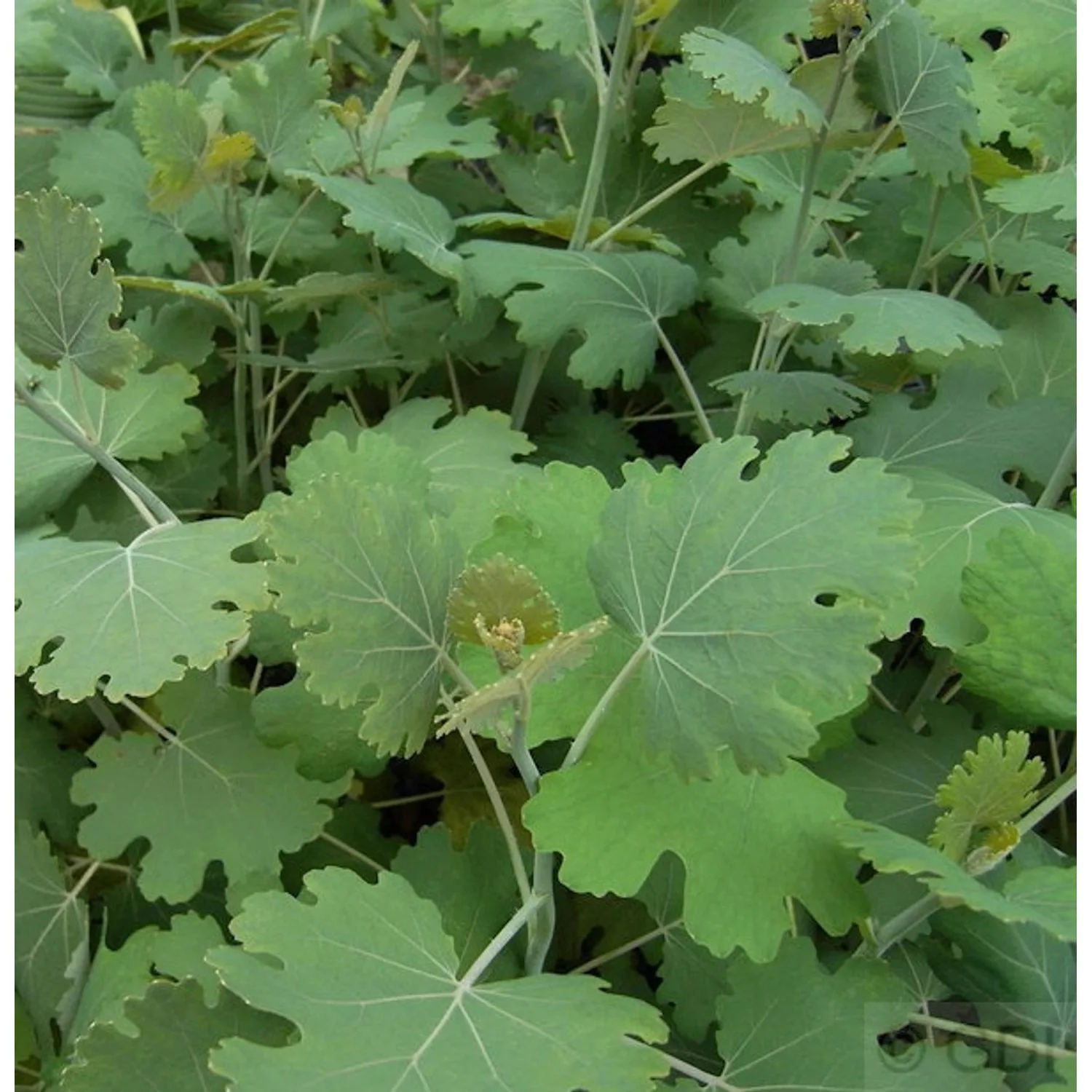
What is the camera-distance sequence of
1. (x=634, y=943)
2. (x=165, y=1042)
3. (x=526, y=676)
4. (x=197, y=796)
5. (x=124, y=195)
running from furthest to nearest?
(x=124, y=195), (x=197, y=796), (x=634, y=943), (x=165, y=1042), (x=526, y=676)

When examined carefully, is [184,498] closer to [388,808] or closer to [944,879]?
[388,808]

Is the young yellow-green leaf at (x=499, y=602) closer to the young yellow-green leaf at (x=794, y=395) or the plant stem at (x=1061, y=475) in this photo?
the young yellow-green leaf at (x=794, y=395)

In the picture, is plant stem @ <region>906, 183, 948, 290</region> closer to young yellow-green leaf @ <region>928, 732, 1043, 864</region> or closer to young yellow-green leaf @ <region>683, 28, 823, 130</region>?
young yellow-green leaf @ <region>683, 28, 823, 130</region>

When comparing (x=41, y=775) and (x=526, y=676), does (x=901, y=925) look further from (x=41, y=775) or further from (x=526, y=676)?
(x=41, y=775)

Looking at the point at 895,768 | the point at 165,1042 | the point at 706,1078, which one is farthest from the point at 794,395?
the point at 165,1042

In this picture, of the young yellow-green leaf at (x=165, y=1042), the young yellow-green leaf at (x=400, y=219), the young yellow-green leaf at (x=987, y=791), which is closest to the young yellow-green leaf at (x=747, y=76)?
the young yellow-green leaf at (x=400, y=219)

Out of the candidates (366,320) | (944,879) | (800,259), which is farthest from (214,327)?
(944,879)

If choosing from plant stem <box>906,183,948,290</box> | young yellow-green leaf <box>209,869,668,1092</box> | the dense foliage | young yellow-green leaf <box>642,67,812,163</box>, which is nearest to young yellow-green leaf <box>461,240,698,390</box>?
the dense foliage
